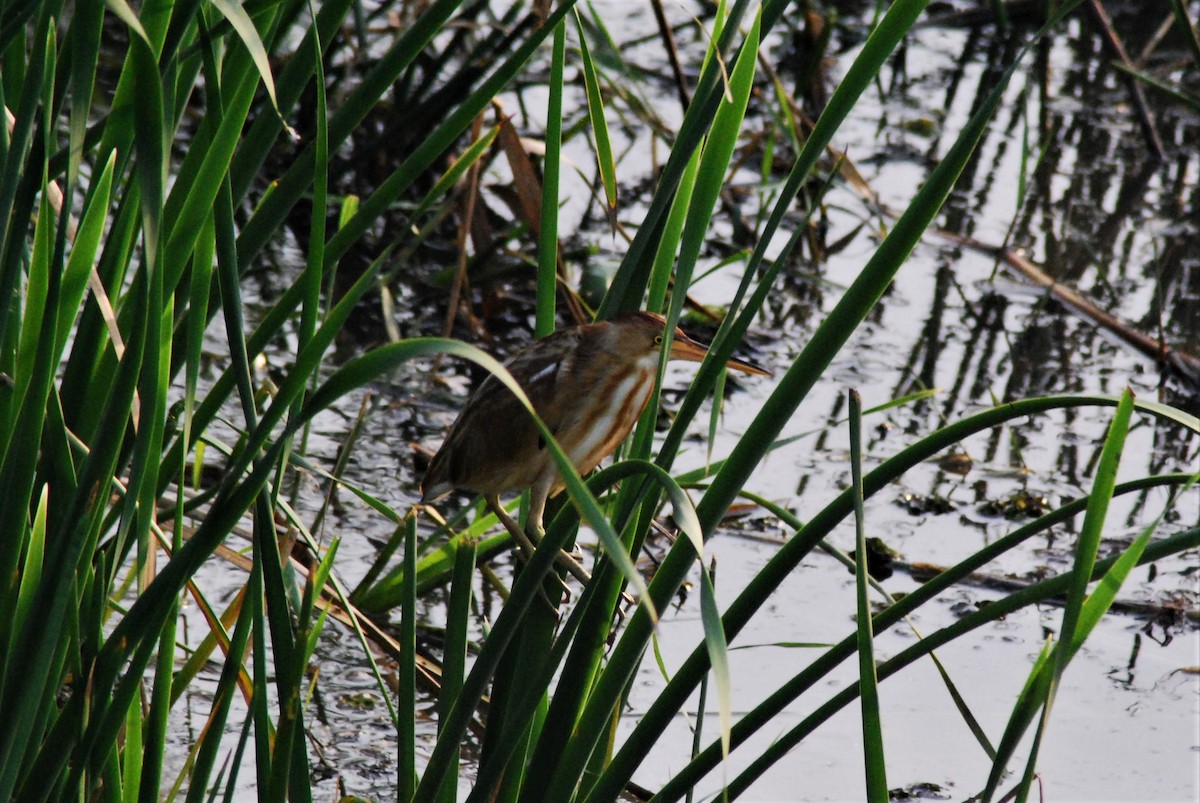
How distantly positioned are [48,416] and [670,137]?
8.61 ft

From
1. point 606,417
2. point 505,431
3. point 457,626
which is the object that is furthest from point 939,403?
Result: point 457,626

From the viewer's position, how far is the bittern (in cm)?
175

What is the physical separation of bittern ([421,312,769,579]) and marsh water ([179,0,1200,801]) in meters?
0.35

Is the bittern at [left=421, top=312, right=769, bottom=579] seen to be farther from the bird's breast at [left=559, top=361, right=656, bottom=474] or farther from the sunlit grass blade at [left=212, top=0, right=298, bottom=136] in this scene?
the sunlit grass blade at [left=212, top=0, right=298, bottom=136]

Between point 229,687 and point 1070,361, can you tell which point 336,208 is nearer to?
point 1070,361

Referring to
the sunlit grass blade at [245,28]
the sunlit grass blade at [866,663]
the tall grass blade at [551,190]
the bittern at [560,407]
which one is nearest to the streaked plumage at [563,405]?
the bittern at [560,407]

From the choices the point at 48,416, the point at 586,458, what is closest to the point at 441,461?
the point at 586,458

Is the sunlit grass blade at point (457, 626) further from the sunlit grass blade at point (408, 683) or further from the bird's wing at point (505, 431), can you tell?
the bird's wing at point (505, 431)

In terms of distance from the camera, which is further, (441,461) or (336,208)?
(336,208)

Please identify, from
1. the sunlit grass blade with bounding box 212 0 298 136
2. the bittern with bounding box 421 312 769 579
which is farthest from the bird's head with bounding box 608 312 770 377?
the sunlit grass blade with bounding box 212 0 298 136

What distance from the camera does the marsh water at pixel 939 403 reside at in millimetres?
2303

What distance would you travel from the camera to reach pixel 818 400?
11.4 ft

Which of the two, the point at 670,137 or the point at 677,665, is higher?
the point at 670,137

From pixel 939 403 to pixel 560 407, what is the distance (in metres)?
1.83
